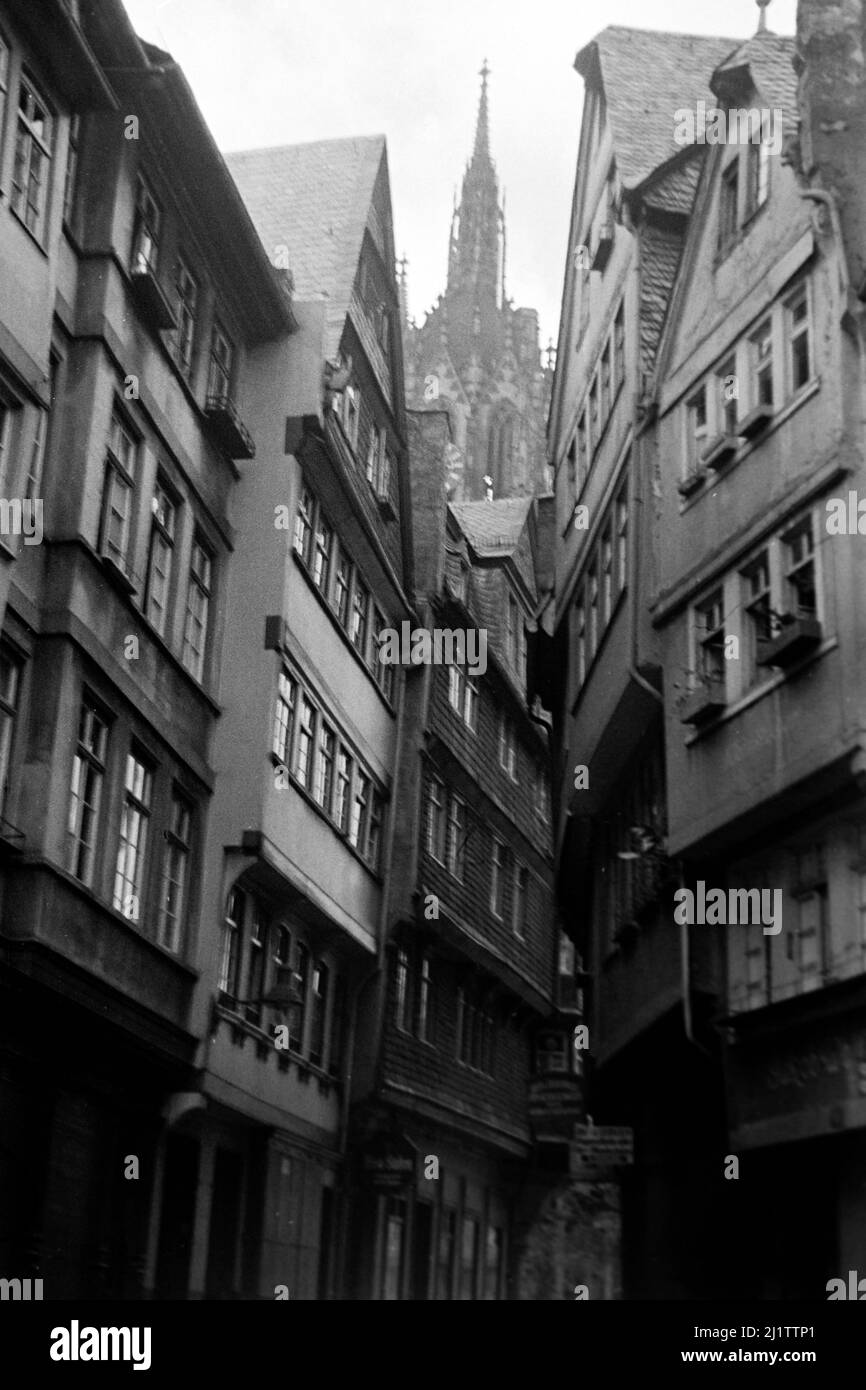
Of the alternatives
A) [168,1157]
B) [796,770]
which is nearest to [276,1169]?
[168,1157]

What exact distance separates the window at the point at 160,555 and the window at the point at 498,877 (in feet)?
25.6

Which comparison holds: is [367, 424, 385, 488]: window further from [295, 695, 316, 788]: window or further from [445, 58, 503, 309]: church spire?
[295, 695, 316, 788]: window

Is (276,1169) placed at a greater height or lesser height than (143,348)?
lesser

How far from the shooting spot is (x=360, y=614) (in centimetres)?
2088

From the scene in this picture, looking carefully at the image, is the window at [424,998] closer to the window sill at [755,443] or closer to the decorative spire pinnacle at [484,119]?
the window sill at [755,443]

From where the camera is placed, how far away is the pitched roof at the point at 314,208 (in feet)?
63.7

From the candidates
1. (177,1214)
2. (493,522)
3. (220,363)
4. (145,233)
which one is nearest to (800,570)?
(145,233)

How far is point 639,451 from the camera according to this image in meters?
17.2

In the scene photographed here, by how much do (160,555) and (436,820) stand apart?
6.42 meters

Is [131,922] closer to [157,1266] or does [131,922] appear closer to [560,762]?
[157,1266]

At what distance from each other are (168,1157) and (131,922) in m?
2.26

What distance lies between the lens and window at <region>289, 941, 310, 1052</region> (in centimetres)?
1819

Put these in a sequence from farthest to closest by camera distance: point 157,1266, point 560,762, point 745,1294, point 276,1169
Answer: point 560,762
point 276,1169
point 157,1266
point 745,1294

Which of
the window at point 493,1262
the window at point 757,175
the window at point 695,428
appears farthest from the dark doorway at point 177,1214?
the window at point 757,175
